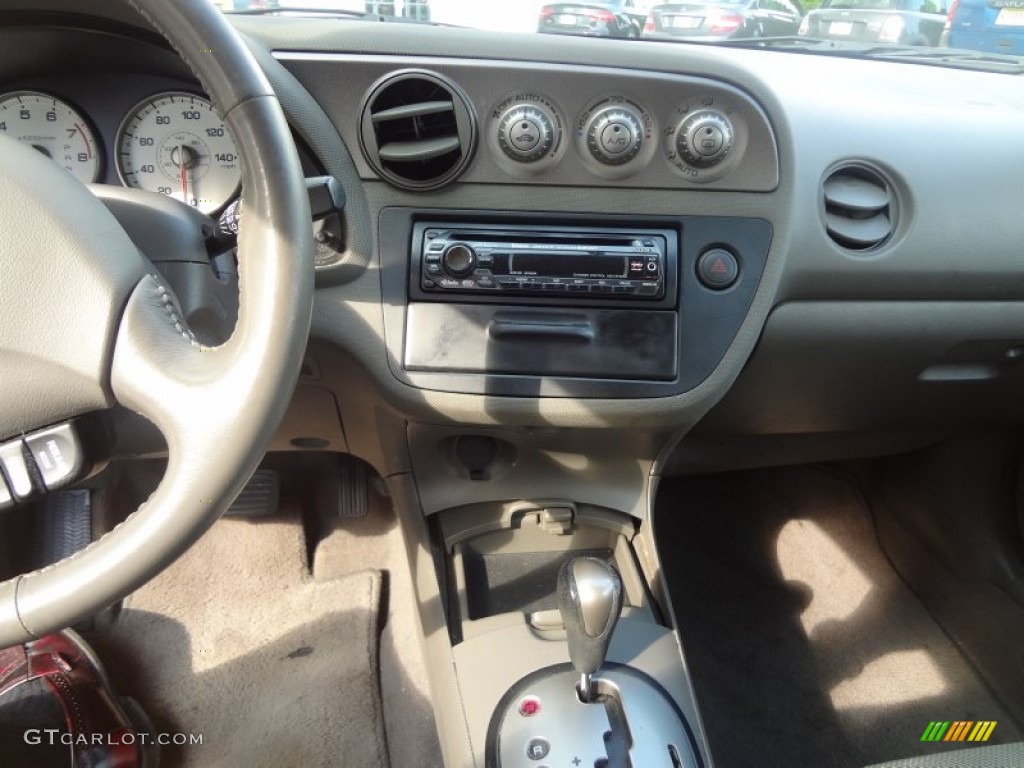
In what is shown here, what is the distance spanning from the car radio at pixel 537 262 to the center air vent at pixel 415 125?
0.09 meters

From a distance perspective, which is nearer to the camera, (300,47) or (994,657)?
(300,47)

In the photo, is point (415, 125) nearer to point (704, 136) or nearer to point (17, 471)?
point (704, 136)

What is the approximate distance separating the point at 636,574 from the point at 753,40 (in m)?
0.99

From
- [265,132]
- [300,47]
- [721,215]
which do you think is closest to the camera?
[265,132]

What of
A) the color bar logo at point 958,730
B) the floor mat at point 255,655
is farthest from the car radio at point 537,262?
the color bar logo at point 958,730

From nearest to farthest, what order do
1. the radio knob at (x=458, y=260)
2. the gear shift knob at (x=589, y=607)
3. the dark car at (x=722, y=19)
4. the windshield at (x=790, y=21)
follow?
the gear shift knob at (x=589, y=607)
the radio knob at (x=458, y=260)
the windshield at (x=790, y=21)
the dark car at (x=722, y=19)

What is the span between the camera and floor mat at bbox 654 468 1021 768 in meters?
1.49

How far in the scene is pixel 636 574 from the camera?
4.05ft

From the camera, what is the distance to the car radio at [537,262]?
3.43ft

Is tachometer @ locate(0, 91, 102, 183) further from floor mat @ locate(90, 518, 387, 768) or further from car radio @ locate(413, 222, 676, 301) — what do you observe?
floor mat @ locate(90, 518, 387, 768)

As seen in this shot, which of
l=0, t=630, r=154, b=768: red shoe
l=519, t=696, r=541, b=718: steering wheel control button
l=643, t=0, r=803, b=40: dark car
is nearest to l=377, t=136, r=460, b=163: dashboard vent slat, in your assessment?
l=643, t=0, r=803, b=40: dark car

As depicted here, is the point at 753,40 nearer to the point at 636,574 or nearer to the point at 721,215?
the point at 721,215

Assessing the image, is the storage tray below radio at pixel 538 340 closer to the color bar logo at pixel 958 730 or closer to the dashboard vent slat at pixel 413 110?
the dashboard vent slat at pixel 413 110

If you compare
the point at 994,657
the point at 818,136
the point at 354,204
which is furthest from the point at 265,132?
the point at 994,657
